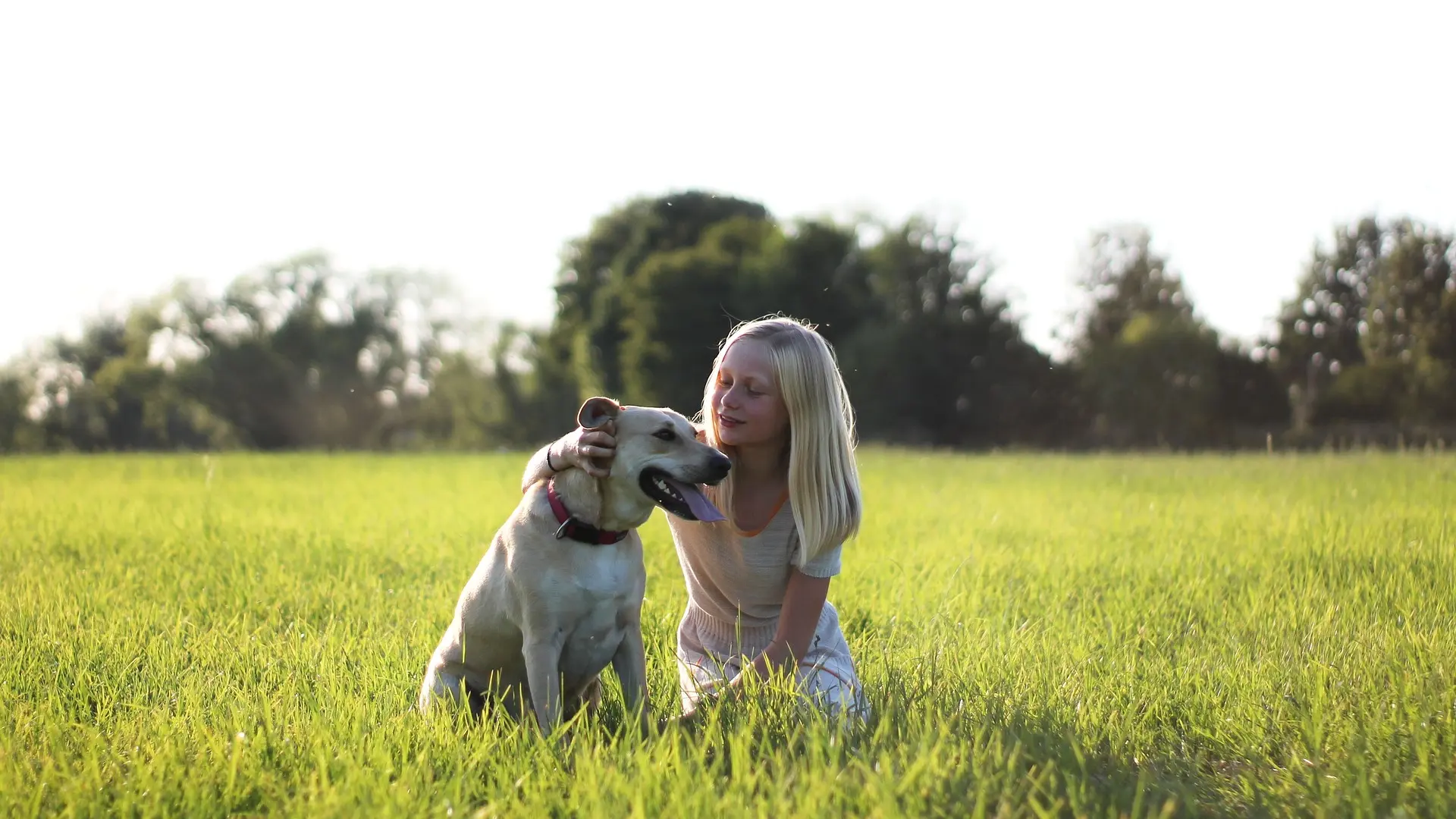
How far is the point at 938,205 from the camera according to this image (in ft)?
139

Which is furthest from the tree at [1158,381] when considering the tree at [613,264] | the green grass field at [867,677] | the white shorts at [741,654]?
the white shorts at [741,654]

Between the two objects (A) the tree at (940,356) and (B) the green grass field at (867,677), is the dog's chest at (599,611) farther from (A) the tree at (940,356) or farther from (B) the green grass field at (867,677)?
(A) the tree at (940,356)

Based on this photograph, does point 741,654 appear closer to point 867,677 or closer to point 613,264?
point 867,677

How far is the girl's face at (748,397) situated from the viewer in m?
4.25

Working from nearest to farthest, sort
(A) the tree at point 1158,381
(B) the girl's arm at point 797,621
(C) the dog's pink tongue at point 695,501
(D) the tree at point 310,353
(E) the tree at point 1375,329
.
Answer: (C) the dog's pink tongue at point 695,501
(B) the girl's arm at point 797,621
(E) the tree at point 1375,329
(A) the tree at point 1158,381
(D) the tree at point 310,353

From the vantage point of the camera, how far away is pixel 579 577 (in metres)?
3.82

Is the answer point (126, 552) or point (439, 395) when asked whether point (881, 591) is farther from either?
point (439, 395)

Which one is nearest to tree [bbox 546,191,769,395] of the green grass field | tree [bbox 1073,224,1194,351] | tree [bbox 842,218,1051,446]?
tree [bbox 842,218,1051,446]

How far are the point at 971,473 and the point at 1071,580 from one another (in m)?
9.44

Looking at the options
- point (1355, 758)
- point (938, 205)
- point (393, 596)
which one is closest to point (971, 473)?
point (393, 596)

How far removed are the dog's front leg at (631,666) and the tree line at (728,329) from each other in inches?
1078

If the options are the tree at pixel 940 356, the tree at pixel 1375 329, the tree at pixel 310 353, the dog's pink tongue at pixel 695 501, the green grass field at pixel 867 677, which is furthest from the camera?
the tree at pixel 310 353

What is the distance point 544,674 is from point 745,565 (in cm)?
104

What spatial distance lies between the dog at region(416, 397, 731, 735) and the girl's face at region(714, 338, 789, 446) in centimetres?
25
